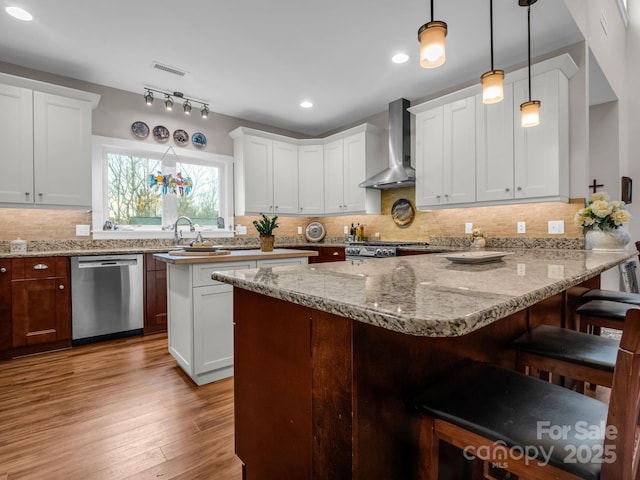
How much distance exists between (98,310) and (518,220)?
14.1ft

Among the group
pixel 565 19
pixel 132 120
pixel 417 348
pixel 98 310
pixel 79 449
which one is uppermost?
pixel 565 19

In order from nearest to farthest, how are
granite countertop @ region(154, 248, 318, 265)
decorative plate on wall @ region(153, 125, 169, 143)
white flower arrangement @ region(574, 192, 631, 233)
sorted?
1. granite countertop @ region(154, 248, 318, 265)
2. white flower arrangement @ region(574, 192, 631, 233)
3. decorative plate on wall @ region(153, 125, 169, 143)

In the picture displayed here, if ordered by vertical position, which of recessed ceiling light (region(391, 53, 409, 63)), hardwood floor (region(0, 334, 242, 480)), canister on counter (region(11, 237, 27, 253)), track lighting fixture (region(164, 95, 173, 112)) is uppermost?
recessed ceiling light (region(391, 53, 409, 63))

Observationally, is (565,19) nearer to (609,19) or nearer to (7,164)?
(609,19)

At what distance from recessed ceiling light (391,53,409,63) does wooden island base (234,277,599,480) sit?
2844mm

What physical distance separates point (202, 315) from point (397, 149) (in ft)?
10.5

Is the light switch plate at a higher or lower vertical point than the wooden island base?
higher

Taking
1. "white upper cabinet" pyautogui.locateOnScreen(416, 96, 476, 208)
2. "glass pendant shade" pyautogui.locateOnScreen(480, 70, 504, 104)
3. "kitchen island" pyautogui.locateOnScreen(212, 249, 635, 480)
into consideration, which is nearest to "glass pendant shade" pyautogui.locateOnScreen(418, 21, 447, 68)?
"glass pendant shade" pyautogui.locateOnScreen(480, 70, 504, 104)

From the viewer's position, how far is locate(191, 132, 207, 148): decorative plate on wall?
4.46 meters

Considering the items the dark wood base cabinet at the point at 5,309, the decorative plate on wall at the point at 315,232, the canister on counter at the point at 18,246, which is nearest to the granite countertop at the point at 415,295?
the dark wood base cabinet at the point at 5,309

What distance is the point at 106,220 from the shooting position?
12.5ft

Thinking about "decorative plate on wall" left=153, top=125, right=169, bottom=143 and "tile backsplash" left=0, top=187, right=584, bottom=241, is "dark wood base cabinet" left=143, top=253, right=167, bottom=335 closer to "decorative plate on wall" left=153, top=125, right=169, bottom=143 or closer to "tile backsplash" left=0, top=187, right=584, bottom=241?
"tile backsplash" left=0, top=187, right=584, bottom=241

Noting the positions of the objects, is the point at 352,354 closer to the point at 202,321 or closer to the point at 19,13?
the point at 202,321

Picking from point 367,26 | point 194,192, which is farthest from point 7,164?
point 367,26
